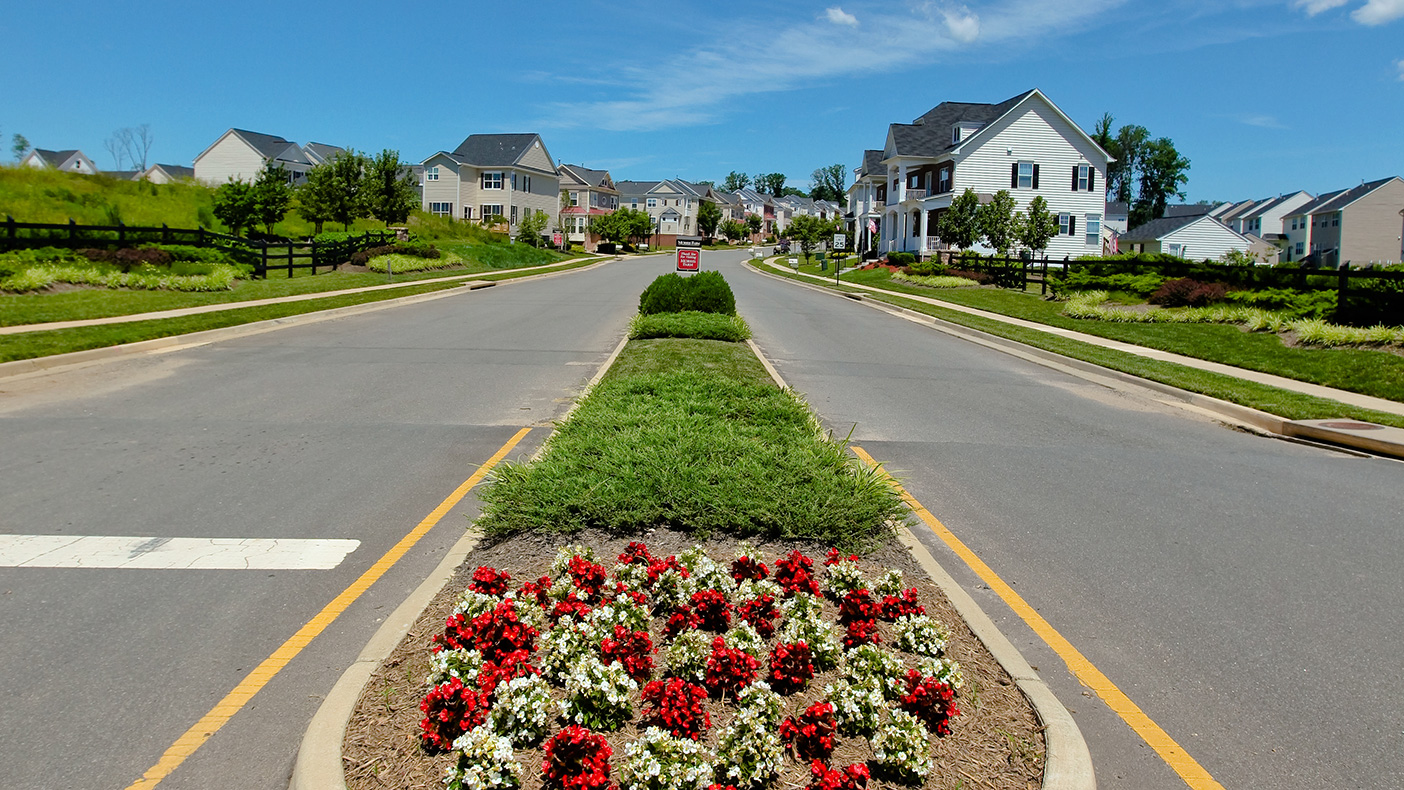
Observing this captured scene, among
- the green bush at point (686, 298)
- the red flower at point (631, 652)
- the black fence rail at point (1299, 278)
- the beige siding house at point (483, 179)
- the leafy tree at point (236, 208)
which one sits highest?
the beige siding house at point (483, 179)

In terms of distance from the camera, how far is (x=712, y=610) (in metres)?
4.55

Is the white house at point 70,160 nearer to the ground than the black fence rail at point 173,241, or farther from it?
farther from it

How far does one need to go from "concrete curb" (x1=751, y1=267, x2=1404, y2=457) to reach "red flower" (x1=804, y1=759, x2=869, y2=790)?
32.3ft

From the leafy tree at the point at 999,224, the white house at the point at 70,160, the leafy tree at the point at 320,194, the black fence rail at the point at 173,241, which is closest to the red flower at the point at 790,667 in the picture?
the black fence rail at the point at 173,241

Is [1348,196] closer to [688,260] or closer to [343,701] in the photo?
[688,260]

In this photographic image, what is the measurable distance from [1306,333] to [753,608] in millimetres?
17089

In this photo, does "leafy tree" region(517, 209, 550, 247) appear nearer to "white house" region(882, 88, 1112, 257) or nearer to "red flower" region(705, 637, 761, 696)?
"white house" region(882, 88, 1112, 257)

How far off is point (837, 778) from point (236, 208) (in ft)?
143

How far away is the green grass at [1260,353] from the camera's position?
14.1 meters

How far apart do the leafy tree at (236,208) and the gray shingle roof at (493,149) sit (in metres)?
35.1

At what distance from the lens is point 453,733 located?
3.54 m

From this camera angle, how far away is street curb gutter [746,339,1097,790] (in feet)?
11.3

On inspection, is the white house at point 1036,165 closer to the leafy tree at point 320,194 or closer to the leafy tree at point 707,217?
the leafy tree at point 320,194

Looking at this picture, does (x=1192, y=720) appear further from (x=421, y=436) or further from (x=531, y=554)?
(x=421, y=436)
